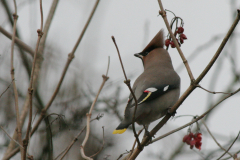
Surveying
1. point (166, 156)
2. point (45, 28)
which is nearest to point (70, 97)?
point (45, 28)

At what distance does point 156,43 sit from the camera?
4.48 metres

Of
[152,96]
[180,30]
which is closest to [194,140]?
[152,96]

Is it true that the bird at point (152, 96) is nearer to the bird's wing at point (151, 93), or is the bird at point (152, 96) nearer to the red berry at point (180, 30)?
the bird's wing at point (151, 93)

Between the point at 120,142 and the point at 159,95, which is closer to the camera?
the point at 159,95

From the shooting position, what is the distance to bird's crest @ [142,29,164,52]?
14.4 ft

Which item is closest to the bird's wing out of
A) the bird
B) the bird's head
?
the bird

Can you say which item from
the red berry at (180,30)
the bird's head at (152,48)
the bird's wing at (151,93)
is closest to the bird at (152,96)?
the bird's wing at (151,93)

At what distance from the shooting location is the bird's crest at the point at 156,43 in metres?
4.38

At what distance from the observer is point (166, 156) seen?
565cm

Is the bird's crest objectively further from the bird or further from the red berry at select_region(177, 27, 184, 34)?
the red berry at select_region(177, 27, 184, 34)

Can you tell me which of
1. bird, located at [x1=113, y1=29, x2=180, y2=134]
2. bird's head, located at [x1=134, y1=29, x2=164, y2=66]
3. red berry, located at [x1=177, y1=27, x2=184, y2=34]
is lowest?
bird, located at [x1=113, y1=29, x2=180, y2=134]

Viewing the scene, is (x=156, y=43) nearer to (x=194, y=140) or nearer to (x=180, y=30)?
(x=180, y=30)

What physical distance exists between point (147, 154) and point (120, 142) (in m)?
0.66

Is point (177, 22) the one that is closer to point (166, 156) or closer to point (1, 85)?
point (1, 85)
